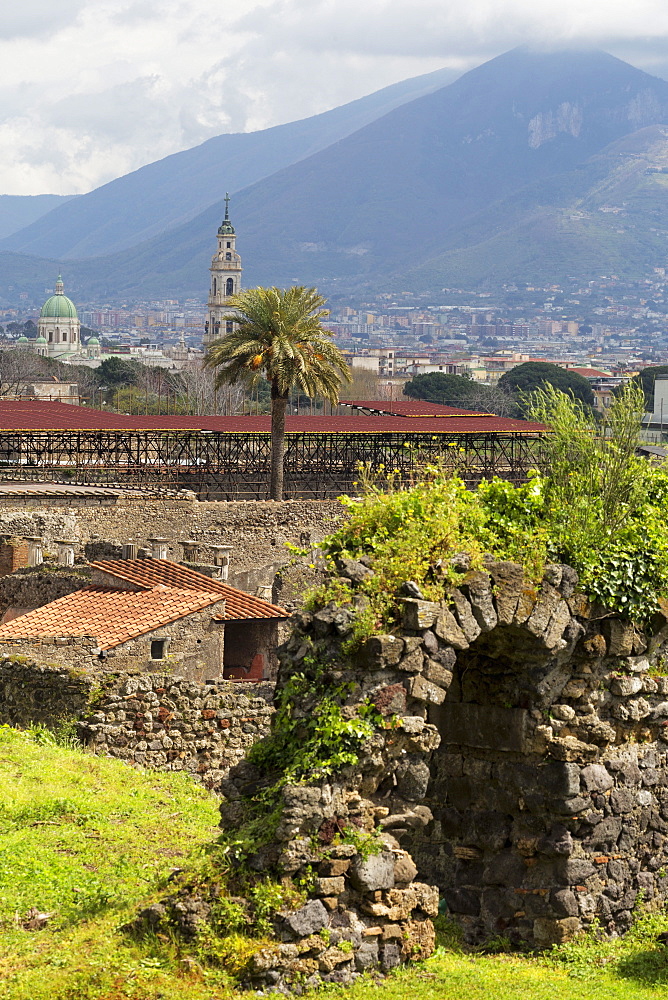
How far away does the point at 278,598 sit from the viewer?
1028 inches

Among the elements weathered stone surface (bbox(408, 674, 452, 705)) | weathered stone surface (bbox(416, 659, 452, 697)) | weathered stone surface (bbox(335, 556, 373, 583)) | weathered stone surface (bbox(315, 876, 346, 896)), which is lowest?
weathered stone surface (bbox(315, 876, 346, 896))

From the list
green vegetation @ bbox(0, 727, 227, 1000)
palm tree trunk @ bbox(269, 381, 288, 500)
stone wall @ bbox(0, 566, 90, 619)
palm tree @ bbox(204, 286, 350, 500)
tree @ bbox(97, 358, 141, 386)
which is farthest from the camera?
tree @ bbox(97, 358, 141, 386)

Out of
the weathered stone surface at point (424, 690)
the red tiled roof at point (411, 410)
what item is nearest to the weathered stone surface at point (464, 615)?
the weathered stone surface at point (424, 690)

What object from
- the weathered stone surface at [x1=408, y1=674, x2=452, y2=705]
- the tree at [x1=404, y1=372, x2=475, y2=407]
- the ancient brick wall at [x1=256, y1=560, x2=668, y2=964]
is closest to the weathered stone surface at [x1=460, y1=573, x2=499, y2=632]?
the ancient brick wall at [x1=256, y1=560, x2=668, y2=964]

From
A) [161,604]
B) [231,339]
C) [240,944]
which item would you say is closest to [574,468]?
[240,944]

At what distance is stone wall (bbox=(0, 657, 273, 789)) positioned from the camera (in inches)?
576

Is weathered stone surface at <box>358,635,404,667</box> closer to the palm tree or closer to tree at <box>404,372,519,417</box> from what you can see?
the palm tree

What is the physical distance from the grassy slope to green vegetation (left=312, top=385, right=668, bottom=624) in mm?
2484

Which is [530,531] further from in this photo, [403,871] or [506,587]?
[403,871]

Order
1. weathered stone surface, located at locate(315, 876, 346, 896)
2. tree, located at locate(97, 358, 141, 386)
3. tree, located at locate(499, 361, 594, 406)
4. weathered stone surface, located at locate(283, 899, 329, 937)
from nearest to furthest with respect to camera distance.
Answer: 1. weathered stone surface, located at locate(283, 899, 329, 937)
2. weathered stone surface, located at locate(315, 876, 346, 896)
3. tree, located at locate(499, 361, 594, 406)
4. tree, located at locate(97, 358, 141, 386)

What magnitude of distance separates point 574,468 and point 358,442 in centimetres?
5077

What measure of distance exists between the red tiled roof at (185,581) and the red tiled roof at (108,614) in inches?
16.3

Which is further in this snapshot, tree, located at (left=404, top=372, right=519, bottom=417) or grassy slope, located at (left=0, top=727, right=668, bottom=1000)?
tree, located at (left=404, top=372, right=519, bottom=417)

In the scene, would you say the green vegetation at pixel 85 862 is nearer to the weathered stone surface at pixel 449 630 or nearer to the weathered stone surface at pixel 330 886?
the weathered stone surface at pixel 330 886
